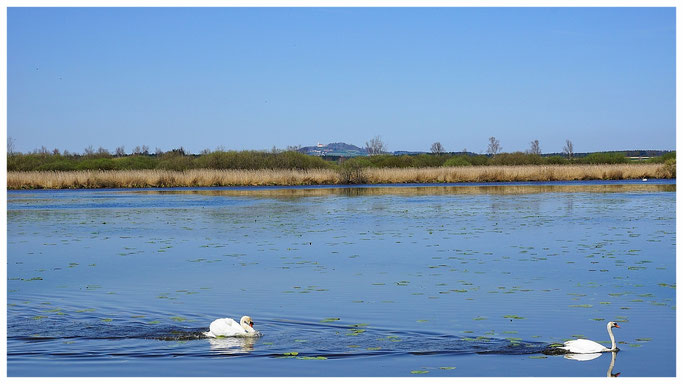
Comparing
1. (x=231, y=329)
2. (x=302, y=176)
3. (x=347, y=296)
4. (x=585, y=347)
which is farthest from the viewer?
(x=302, y=176)

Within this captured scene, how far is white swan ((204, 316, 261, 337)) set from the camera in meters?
8.67

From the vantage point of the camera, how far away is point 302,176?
48.8 metres

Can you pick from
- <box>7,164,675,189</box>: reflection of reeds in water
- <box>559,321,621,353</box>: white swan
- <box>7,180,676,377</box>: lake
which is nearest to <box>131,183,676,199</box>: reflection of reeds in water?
<box>7,164,675,189</box>: reflection of reeds in water

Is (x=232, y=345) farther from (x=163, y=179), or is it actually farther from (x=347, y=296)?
(x=163, y=179)

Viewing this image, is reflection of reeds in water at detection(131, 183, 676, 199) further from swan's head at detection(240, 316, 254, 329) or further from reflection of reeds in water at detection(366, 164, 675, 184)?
swan's head at detection(240, 316, 254, 329)

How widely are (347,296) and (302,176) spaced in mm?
37870

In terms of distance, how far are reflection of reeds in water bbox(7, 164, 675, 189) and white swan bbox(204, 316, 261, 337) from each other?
3925 cm

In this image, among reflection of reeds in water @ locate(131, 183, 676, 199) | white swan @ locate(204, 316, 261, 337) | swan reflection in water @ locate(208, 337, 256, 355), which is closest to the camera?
swan reflection in water @ locate(208, 337, 256, 355)

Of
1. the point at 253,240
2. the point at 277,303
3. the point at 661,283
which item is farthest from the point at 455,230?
the point at 277,303

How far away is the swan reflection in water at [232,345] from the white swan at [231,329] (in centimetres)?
4

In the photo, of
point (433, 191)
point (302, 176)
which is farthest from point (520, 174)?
point (302, 176)

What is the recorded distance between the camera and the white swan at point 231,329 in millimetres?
8672

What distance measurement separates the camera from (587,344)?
7906mm
